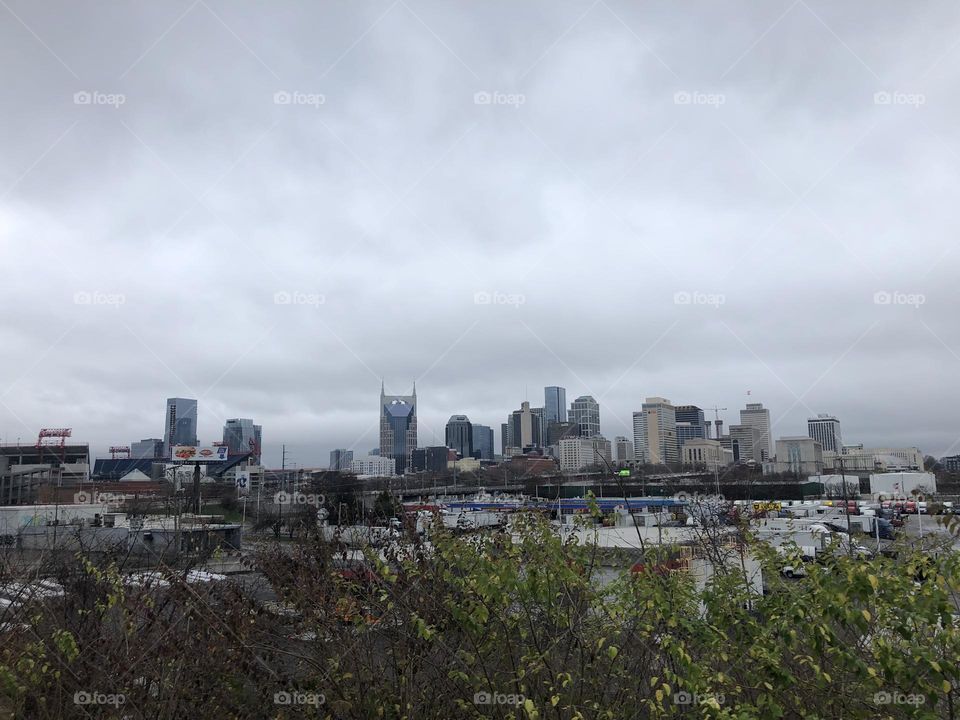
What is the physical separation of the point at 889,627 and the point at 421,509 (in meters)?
5.22

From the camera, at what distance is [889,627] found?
14.1 feet

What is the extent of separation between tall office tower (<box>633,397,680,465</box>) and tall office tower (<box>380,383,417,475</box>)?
4592 centimetres

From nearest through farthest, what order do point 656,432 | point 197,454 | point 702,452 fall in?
point 197,454 < point 656,432 < point 702,452

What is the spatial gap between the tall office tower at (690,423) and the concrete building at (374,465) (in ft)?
212

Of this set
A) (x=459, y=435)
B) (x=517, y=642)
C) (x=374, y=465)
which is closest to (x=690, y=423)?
(x=459, y=435)

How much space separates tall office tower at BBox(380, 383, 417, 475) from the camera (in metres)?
144

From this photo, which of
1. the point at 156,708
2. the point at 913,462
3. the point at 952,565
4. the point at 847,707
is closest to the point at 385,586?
the point at 156,708

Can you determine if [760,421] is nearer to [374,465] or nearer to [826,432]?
[826,432]

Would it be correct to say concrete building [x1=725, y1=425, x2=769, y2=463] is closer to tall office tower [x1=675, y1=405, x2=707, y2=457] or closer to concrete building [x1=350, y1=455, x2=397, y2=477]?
tall office tower [x1=675, y1=405, x2=707, y2=457]

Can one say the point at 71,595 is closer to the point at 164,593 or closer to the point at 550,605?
the point at 164,593

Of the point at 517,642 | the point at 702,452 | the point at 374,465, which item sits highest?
the point at 517,642

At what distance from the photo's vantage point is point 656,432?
127812 millimetres

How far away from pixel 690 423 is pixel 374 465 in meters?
77.0

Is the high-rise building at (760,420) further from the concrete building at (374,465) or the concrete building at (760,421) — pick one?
the concrete building at (374,465)
